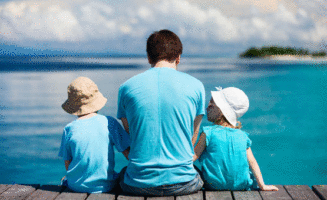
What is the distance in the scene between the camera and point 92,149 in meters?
2.57

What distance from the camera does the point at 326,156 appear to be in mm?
7461

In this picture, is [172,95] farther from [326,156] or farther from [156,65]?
[326,156]

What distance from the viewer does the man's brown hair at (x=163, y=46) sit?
243cm

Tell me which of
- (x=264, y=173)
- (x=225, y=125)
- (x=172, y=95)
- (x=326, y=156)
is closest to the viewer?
(x=172, y=95)

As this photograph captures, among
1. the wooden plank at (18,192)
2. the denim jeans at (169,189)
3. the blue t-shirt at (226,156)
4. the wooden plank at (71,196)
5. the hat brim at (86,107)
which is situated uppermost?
the hat brim at (86,107)

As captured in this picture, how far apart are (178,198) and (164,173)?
0.28 m

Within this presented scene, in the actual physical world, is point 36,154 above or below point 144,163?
below

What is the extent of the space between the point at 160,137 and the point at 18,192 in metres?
1.31

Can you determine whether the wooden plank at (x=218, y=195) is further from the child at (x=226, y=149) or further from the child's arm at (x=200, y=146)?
the child's arm at (x=200, y=146)

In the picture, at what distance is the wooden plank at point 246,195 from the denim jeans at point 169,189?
Answer: 11.3 inches

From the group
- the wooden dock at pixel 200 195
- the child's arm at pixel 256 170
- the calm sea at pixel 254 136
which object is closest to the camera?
the wooden dock at pixel 200 195

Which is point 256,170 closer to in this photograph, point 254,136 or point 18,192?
point 18,192

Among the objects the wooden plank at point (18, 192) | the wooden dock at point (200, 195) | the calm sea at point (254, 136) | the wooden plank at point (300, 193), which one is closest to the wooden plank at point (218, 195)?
the wooden dock at point (200, 195)

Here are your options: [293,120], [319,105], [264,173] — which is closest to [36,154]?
[264,173]
